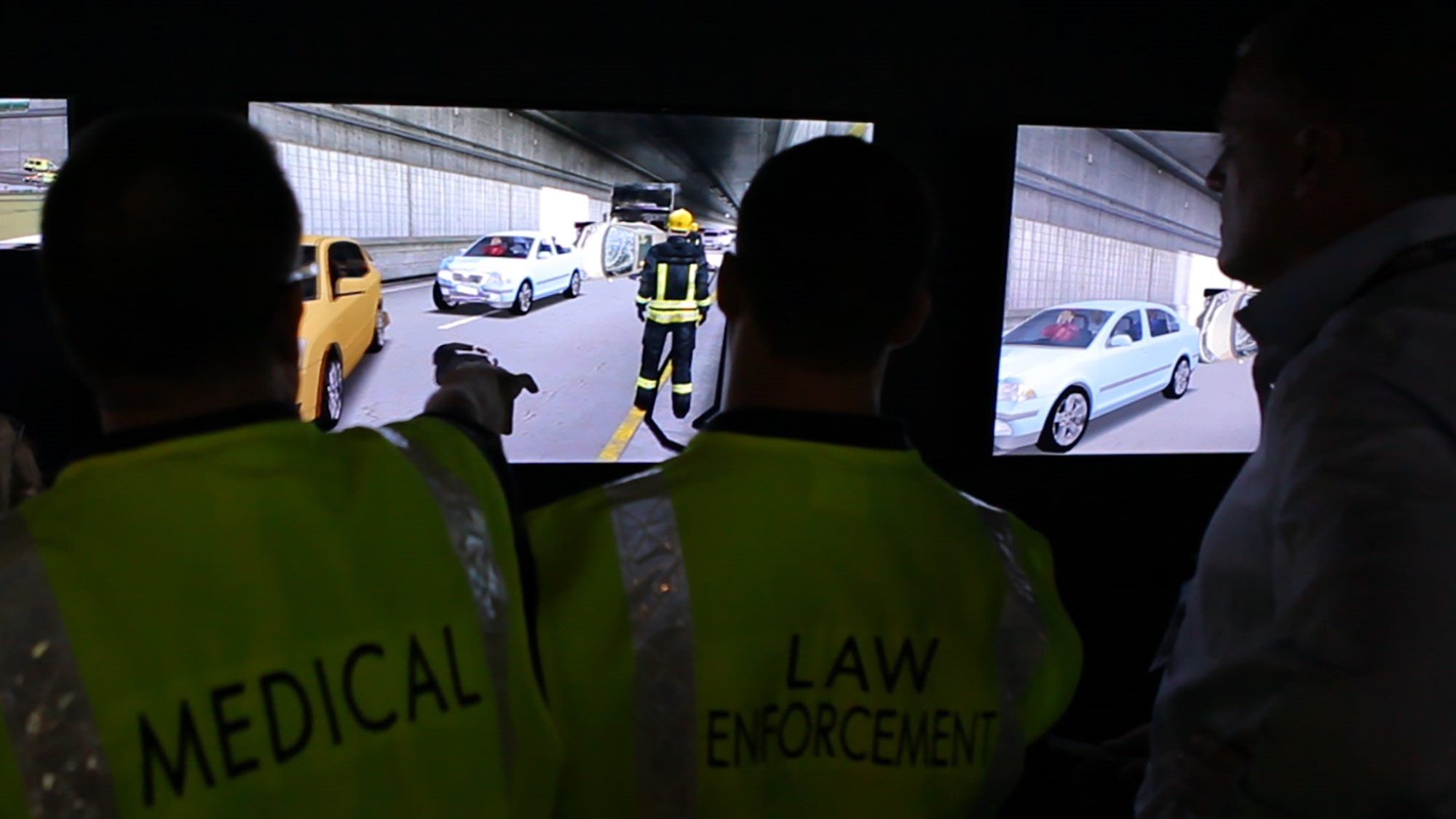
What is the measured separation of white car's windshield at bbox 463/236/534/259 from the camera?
3021 mm

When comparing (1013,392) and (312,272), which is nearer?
(312,272)

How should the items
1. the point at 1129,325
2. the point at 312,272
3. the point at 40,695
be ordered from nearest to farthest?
the point at 40,695 → the point at 312,272 → the point at 1129,325

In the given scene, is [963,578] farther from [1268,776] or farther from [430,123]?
[430,123]

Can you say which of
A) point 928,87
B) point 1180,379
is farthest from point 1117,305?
point 928,87

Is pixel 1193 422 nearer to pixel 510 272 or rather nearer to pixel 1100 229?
pixel 1100 229

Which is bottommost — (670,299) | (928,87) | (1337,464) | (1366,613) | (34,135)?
(1366,613)

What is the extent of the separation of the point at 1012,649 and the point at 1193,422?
8.99 feet

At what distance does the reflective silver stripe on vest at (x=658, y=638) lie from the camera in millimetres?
932

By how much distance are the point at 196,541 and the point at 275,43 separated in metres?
2.57

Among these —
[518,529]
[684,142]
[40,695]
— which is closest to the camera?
[40,695]

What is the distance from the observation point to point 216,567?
79 cm

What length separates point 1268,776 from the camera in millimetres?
913

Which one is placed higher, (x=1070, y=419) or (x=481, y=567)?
(x=481, y=567)

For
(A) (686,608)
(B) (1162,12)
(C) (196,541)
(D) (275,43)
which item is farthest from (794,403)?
(B) (1162,12)
